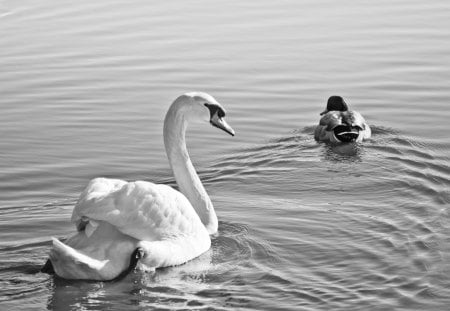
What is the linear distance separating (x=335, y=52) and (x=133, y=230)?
36.6ft

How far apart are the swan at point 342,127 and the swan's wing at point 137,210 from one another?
16.9 feet

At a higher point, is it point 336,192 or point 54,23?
point 54,23

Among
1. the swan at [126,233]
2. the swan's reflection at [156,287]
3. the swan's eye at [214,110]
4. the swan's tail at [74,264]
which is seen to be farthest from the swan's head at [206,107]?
the swan's tail at [74,264]

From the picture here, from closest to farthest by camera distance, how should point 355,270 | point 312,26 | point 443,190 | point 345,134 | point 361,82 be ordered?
point 355,270, point 443,190, point 345,134, point 361,82, point 312,26

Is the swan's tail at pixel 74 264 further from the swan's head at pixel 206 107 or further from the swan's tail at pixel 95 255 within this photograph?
the swan's head at pixel 206 107

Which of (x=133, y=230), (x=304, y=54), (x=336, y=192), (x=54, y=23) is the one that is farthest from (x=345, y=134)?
(x=54, y=23)

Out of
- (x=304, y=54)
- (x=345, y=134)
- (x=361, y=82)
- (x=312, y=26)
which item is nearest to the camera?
(x=345, y=134)

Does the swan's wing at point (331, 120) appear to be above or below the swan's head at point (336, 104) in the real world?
below

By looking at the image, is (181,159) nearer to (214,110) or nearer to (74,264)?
(214,110)

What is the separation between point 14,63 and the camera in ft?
73.2

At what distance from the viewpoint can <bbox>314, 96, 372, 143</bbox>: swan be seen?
1727cm

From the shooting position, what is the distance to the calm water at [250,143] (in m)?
11.5

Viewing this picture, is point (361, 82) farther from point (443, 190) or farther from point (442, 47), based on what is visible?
point (443, 190)

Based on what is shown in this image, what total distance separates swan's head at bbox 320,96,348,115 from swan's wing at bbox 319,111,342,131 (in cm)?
27
